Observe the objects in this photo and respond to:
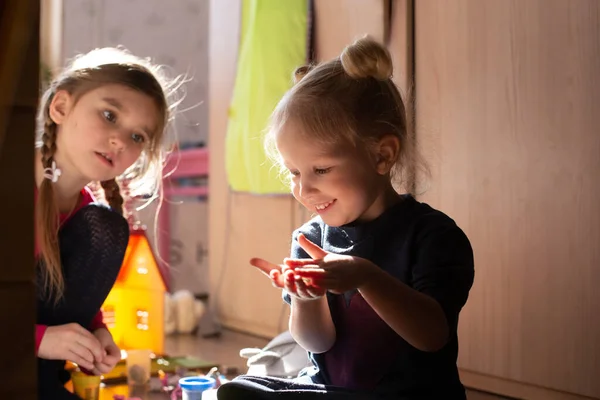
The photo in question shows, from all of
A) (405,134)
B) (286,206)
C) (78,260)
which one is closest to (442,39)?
(405,134)

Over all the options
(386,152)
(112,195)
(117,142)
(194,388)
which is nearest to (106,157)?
(117,142)

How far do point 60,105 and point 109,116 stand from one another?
0.32 ft

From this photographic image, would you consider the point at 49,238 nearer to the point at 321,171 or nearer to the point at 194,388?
the point at 194,388

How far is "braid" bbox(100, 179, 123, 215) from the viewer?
1512 millimetres

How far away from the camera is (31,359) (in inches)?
28.4

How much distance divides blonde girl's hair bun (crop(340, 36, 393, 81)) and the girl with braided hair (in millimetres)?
465

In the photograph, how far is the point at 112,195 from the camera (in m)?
1.51

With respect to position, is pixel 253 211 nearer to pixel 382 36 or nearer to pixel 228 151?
pixel 228 151

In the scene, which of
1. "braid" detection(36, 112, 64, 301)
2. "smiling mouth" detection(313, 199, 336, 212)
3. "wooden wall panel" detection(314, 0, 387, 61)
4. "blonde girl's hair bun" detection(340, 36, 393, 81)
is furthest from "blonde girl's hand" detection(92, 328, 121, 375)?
"wooden wall panel" detection(314, 0, 387, 61)

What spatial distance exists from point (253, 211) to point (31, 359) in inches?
60.1

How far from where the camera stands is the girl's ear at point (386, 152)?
1.10m

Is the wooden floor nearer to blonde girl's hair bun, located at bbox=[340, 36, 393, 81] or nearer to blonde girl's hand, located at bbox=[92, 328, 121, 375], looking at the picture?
blonde girl's hand, located at bbox=[92, 328, 121, 375]

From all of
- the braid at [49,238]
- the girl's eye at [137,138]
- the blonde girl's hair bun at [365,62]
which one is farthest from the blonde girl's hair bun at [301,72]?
the braid at [49,238]

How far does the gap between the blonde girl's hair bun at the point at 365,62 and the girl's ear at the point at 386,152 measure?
0.09 metres
